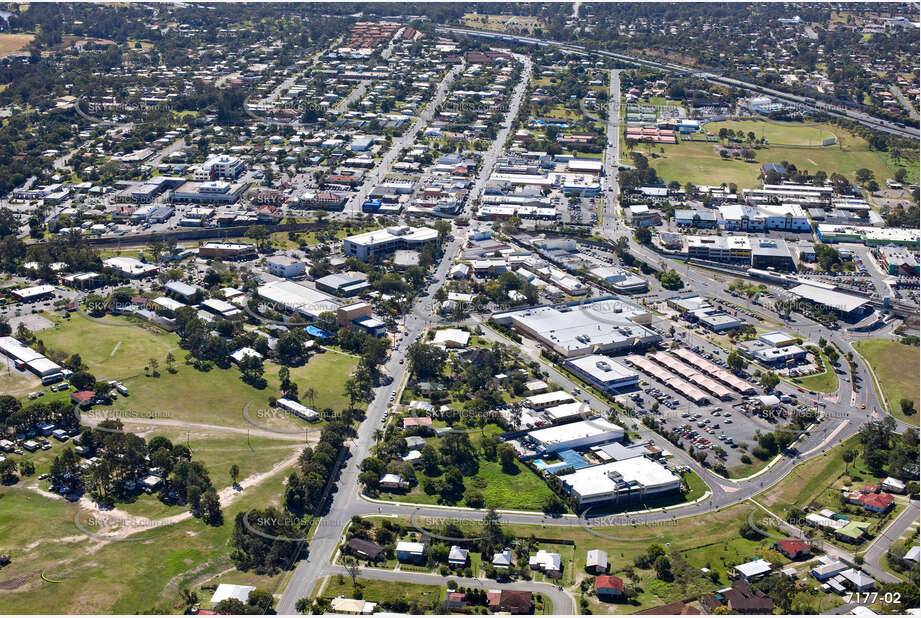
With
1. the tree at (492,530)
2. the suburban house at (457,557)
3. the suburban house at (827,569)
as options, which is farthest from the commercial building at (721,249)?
the suburban house at (457,557)

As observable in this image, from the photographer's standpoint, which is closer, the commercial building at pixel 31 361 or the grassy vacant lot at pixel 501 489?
the grassy vacant lot at pixel 501 489

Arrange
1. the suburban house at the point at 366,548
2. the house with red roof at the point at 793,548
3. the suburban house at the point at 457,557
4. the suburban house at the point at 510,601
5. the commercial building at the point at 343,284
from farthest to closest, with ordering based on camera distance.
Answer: the commercial building at the point at 343,284
the house with red roof at the point at 793,548
the suburban house at the point at 366,548
the suburban house at the point at 457,557
the suburban house at the point at 510,601

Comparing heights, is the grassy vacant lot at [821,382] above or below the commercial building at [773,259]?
below

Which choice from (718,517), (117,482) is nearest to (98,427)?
(117,482)

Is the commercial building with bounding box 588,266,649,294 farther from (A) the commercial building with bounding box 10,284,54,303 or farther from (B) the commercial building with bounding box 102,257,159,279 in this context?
(A) the commercial building with bounding box 10,284,54,303

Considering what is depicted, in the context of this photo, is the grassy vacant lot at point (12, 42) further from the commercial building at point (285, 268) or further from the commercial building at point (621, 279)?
the commercial building at point (621, 279)

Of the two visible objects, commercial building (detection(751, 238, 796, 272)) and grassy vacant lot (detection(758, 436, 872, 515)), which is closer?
grassy vacant lot (detection(758, 436, 872, 515))

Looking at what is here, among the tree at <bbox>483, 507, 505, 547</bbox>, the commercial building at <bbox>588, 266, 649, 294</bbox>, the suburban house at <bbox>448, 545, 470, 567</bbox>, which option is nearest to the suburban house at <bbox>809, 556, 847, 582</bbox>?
the tree at <bbox>483, 507, 505, 547</bbox>

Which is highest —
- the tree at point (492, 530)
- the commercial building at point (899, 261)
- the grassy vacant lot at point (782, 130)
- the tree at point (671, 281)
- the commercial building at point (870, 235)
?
the grassy vacant lot at point (782, 130)
